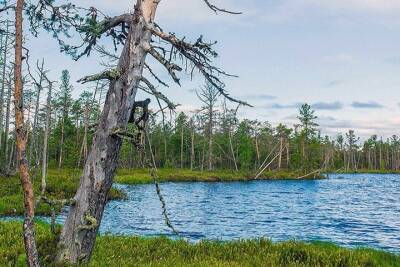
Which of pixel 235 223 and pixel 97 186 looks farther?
pixel 235 223

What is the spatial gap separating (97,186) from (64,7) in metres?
3.79

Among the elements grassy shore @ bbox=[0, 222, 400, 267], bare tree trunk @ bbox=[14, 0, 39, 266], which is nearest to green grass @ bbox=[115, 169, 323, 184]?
grassy shore @ bbox=[0, 222, 400, 267]

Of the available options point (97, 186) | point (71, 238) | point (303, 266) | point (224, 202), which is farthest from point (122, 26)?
point (224, 202)

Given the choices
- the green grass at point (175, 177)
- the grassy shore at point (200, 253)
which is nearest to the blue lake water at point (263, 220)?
the grassy shore at point (200, 253)

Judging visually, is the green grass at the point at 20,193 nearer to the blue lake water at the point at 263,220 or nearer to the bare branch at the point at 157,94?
the blue lake water at the point at 263,220

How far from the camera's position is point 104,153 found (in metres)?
8.09

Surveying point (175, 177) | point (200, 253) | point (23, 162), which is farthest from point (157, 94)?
point (175, 177)

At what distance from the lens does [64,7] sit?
909cm

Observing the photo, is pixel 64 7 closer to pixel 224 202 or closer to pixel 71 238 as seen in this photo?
pixel 71 238

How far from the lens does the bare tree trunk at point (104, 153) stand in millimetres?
8086

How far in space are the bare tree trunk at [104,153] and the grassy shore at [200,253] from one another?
1.07 meters

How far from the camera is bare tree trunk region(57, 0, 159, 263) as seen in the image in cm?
809

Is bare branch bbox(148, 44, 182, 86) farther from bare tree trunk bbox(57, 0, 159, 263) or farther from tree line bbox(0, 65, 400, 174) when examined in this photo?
tree line bbox(0, 65, 400, 174)

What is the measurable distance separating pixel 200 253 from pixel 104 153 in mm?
5323
